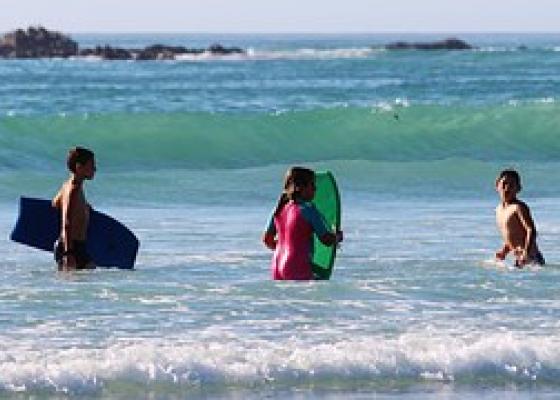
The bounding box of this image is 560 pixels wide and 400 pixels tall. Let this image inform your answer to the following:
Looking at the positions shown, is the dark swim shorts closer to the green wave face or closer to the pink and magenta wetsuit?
the pink and magenta wetsuit

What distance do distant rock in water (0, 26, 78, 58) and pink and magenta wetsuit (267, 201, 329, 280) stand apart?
7924cm

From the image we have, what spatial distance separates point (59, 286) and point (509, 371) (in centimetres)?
338

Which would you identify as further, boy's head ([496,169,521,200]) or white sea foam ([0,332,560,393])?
boy's head ([496,169,521,200])

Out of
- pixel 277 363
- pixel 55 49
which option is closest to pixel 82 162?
pixel 277 363

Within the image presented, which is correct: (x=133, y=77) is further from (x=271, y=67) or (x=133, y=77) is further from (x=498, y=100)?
(x=498, y=100)

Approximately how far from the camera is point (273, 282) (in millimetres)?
11180

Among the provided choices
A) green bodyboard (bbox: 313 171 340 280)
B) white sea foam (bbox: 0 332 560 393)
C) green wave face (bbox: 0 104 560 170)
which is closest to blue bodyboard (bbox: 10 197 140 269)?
green bodyboard (bbox: 313 171 340 280)

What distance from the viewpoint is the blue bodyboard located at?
1209cm

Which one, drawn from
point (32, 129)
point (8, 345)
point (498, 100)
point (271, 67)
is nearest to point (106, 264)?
point (8, 345)

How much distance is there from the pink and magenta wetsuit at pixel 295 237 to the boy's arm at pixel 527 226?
1.54 meters

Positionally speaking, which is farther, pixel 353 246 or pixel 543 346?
pixel 353 246

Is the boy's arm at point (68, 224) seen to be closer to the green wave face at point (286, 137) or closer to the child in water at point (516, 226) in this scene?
the child in water at point (516, 226)

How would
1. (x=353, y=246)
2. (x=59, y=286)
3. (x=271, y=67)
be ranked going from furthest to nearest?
1. (x=271, y=67)
2. (x=353, y=246)
3. (x=59, y=286)

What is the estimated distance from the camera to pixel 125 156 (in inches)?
1069
